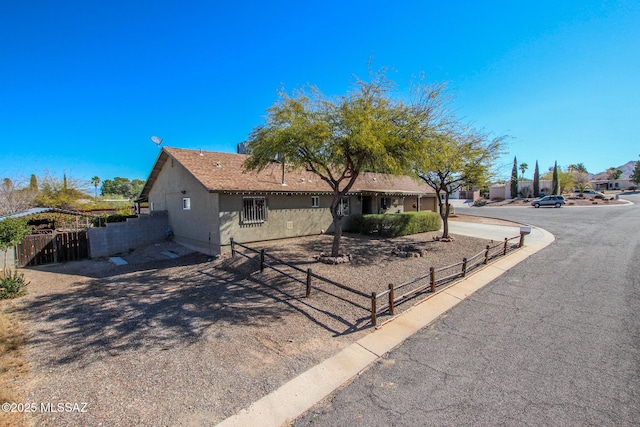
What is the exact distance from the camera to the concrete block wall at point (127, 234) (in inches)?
577

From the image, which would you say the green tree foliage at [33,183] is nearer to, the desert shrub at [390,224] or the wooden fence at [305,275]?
the wooden fence at [305,275]

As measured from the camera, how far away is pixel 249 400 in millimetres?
4133

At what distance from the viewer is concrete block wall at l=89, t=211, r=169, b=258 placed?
1466cm

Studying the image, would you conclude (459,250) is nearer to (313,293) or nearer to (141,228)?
(313,293)

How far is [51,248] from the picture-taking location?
13508 millimetres

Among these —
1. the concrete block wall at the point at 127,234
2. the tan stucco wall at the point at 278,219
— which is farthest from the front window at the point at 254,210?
the concrete block wall at the point at 127,234

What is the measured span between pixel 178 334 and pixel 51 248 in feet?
40.4

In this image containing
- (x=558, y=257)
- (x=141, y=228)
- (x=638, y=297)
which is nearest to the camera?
(x=638, y=297)

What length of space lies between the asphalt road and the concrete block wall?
15656 mm

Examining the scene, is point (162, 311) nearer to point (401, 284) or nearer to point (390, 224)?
point (401, 284)

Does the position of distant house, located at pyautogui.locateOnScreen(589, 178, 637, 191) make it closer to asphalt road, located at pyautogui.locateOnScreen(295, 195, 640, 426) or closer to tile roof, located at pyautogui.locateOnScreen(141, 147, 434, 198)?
tile roof, located at pyautogui.locateOnScreen(141, 147, 434, 198)

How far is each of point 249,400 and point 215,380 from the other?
789 millimetres

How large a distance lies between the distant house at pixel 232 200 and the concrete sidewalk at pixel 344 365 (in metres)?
8.33

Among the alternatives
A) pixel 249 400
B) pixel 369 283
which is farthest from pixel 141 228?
pixel 249 400
